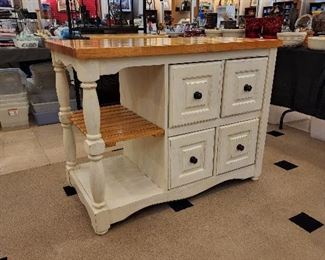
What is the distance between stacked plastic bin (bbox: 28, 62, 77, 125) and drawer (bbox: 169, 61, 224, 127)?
174cm

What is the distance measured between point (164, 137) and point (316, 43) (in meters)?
1.41

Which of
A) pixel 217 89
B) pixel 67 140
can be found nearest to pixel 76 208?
pixel 67 140

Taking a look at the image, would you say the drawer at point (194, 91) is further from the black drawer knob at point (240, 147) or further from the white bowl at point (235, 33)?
the white bowl at point (235, 33)

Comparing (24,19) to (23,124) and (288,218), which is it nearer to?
(23,124)

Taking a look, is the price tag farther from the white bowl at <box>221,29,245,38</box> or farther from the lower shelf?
the white bowl at <box>221,29,245,38</box>

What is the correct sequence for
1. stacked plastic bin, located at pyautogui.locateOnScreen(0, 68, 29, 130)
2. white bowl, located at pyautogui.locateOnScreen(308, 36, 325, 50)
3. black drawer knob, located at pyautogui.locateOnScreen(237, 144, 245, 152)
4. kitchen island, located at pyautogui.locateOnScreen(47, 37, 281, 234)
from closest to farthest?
kitchen island, located at pyautogui.locateOnScreen(47, 37, 281, 234) < black drawer knob, located at pyautogui.locateOnScreen(237, 144, 245, 152) < white bowl, located at pyautogui.locateOnScreen(308, 36, 325, 50) < stacked plastic bin, located at pyautogui.locateOnScreen(0, 68, 29, 130)

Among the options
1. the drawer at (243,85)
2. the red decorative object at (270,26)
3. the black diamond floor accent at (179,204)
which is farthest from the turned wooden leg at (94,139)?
the red decorative object at (270,26)

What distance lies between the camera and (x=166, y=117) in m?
1.24

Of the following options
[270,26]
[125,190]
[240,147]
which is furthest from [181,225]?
[270,26]

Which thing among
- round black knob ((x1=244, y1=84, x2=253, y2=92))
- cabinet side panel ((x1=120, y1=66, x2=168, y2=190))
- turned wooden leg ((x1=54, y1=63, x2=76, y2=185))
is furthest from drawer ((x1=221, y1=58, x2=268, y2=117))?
turned wooden leg ((x1=54, y1=63, x2=76, y2=185))

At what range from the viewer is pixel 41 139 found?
2.30 m

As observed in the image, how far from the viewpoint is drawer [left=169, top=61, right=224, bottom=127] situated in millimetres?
1201

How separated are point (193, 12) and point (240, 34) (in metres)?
3.58

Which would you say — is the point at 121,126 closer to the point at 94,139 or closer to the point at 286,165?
the point at 94,139
